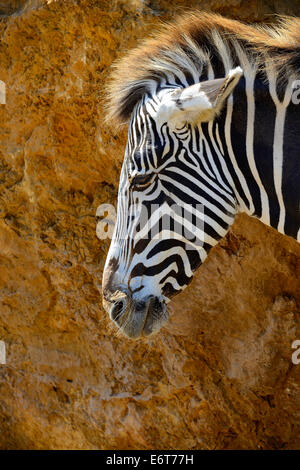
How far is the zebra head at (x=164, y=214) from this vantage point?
116 inches

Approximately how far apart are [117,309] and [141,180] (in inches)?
24.1

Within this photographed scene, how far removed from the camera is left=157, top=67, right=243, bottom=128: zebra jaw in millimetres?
2795

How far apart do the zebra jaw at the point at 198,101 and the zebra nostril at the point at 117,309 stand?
852 millimetres

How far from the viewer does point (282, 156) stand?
2.95m

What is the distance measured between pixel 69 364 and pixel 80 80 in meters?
2.07

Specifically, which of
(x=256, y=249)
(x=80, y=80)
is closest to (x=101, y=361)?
(x=256, y=249)

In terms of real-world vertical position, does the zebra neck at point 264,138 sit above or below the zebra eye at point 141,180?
above

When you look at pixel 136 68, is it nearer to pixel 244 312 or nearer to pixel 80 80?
pixel 80 80

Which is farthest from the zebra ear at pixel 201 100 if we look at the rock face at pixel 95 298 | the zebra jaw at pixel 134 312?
the rock face at pixel 95 298

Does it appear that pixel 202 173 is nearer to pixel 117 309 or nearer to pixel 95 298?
pixel 117 309

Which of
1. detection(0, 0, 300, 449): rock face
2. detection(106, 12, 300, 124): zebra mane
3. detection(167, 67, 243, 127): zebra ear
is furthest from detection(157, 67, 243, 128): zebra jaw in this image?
detection(0, 0, 300, 449): rock face

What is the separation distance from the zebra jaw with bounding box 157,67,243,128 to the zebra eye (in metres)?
0.26

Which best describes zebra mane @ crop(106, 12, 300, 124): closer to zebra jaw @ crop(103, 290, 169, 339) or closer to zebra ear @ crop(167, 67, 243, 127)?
zebra ear @ crop(167, 67, 243, 127)

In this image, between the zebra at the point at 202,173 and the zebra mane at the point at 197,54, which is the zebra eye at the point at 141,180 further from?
the zebra mane at the point at 197,54
